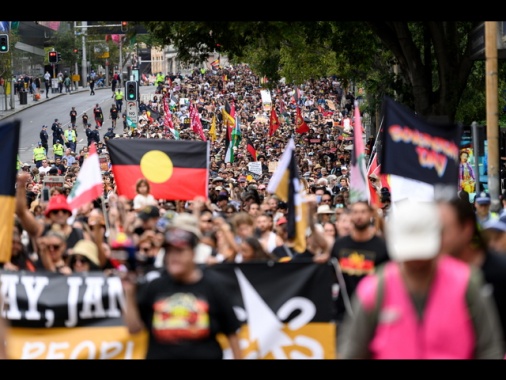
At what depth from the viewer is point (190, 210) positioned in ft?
45.7

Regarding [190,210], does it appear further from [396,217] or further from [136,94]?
[136,94]

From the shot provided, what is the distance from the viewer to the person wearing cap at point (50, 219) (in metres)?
10.8

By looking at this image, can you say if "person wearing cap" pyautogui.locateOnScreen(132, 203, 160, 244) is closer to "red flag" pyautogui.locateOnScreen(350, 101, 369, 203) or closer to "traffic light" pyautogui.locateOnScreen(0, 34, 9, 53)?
"red flag" pyautogui.locateOnScreen(350, 101, 369, 203)

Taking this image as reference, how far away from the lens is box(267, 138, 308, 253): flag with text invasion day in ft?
34.8

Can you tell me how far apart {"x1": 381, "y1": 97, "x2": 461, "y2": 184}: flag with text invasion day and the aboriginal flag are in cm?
359

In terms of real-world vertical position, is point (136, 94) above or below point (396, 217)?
above

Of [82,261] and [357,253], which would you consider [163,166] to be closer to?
[82,261]

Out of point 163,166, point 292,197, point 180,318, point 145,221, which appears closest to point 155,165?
point 163,166

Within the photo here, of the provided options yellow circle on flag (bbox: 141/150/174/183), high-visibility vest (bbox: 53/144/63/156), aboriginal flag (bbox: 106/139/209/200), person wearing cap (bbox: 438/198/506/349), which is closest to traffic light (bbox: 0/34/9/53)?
high-visibility vest (bbox: 53/144/63/156)

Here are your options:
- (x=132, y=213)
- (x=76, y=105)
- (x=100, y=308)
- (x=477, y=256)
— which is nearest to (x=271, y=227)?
(x=132, y=213)

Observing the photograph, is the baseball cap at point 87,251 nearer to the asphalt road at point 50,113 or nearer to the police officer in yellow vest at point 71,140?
the asphalt road at point 50,113

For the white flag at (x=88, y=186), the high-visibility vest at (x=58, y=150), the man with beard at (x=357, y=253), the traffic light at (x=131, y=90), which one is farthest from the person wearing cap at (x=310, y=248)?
the high-visibility vest at (x=58, y=150)

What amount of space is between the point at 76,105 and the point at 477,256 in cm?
7299

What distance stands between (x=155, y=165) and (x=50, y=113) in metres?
58.2
